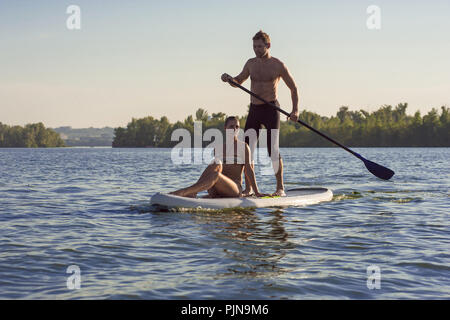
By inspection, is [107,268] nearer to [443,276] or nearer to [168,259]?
[168,259]

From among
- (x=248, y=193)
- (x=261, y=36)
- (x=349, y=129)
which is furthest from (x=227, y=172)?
(x=349, y=129)

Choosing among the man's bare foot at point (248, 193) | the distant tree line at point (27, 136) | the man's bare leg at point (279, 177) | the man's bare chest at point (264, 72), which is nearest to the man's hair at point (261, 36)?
the man's bare chest at point (264, 72)

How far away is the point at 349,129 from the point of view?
404ft

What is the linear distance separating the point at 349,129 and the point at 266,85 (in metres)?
117

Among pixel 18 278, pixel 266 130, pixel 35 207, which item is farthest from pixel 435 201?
pixel 18 278

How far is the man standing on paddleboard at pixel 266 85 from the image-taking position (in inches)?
380

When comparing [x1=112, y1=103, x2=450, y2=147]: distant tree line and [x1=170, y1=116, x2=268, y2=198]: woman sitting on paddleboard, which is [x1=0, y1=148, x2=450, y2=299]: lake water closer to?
[x1=170, y1=116, x2=268, y2=198]: woman sitting on paddleboard

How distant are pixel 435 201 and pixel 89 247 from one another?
8284 millimetres

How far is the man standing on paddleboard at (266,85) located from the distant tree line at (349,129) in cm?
10429

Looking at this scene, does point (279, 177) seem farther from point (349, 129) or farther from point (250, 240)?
point (349, 129)

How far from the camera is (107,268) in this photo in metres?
5.61

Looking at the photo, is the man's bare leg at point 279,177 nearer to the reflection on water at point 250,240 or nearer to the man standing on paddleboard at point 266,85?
the man standing on paddleboard at point 266,85

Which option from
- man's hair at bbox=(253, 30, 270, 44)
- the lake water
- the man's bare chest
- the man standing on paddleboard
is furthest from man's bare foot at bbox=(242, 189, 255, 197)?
man's hair at bbox=(253, 30, 270, 44)

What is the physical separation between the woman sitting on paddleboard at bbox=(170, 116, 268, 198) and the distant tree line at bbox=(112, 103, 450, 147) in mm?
104777
